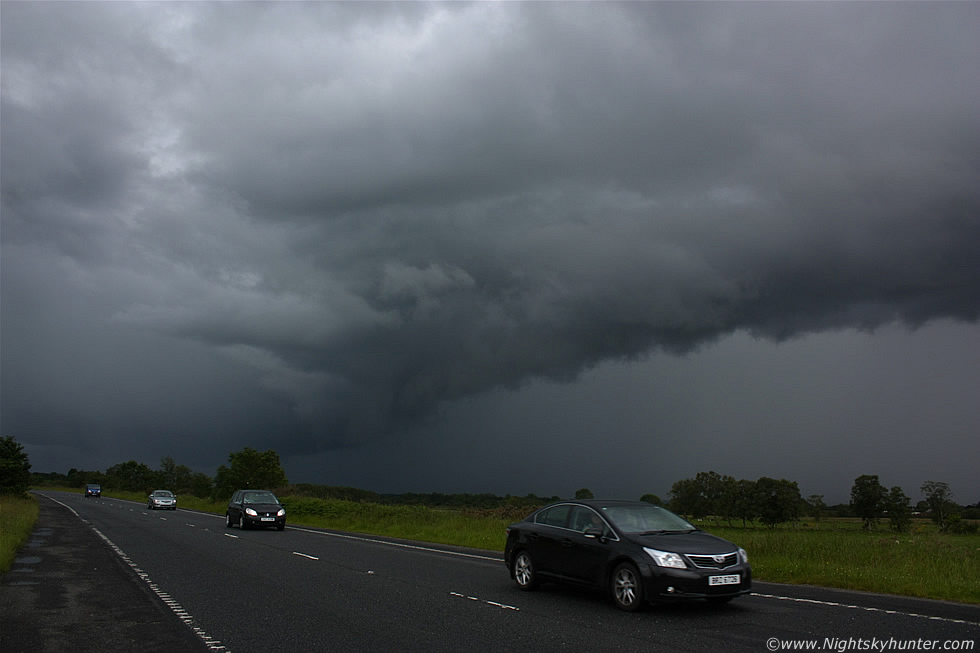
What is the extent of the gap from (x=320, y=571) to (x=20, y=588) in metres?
5.55

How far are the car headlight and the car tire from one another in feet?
1.16

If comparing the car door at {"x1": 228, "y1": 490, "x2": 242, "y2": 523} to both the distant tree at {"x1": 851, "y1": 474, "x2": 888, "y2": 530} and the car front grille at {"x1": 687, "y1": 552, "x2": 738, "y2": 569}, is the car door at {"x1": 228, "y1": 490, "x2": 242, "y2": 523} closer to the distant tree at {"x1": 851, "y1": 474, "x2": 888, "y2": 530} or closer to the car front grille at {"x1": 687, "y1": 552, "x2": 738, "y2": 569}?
the car front grille at {"x1": 687, "y1": 552, "x2": 738, "y2": 569}

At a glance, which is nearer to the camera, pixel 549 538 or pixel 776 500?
pixel 549 538

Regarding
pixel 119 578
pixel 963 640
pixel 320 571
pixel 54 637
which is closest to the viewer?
pixel 963 640

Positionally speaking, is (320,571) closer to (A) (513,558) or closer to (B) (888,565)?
(A) (513,558)

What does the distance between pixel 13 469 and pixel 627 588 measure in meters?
68.0

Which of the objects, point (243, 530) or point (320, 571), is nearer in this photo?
point (320, 571)

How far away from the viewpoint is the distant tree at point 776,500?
119 meters

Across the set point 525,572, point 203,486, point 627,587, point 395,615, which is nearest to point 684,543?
point 627,587

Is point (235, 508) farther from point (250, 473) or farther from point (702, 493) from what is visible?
point (702, 493)

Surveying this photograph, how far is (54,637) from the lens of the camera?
9.24 metres

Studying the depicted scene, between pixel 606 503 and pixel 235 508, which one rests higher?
pixel 606 503

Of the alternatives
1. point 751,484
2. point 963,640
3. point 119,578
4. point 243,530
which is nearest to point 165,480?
point 751,484

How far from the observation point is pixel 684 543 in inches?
432
